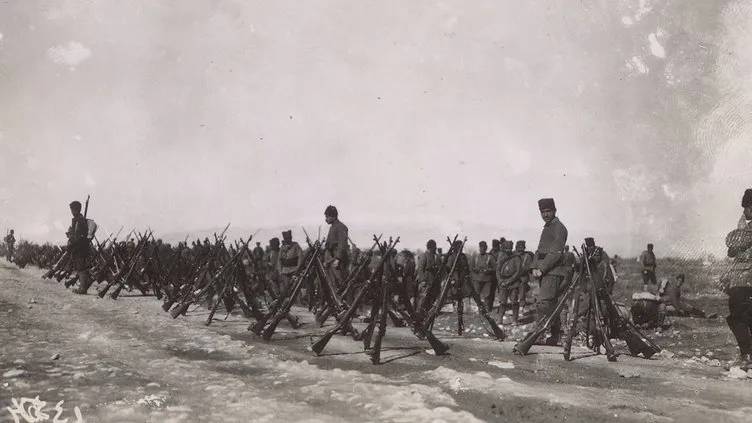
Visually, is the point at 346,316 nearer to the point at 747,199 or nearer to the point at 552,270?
the point at 552,270

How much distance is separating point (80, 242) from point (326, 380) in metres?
10.8

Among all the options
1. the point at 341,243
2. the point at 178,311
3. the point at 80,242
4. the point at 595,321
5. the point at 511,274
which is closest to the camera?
the point at 595,321

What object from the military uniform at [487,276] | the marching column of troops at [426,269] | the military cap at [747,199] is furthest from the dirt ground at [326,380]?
the military uniform at [487,276]

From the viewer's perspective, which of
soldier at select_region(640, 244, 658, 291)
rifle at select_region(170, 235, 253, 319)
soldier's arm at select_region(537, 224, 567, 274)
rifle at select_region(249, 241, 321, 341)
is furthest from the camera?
soldier at select_region(640, 244, 658, 291)

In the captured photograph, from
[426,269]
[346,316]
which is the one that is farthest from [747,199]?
[426,269]

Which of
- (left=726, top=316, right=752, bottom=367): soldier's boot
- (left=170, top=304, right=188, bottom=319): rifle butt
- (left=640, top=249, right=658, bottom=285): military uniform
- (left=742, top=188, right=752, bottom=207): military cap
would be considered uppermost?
(left=640, top=249, right=658, bottom=285): military uniform

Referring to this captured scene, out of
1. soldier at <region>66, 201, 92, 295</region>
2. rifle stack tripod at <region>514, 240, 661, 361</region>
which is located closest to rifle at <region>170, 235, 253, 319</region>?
soldier at <region>66, 201, 92, 295</region>

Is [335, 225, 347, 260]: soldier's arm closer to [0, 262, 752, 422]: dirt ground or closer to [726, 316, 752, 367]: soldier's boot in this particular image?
[0, 262, 752, 422]: dirt ground

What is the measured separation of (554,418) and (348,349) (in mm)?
3566

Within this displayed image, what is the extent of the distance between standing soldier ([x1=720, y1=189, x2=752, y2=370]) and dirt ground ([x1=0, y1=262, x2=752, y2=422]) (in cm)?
57

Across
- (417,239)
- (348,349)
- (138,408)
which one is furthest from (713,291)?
(417,239)

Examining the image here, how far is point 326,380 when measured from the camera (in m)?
5.47

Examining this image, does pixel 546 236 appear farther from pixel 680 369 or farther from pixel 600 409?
pixel 600 409

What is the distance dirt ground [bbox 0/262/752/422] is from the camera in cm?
438
